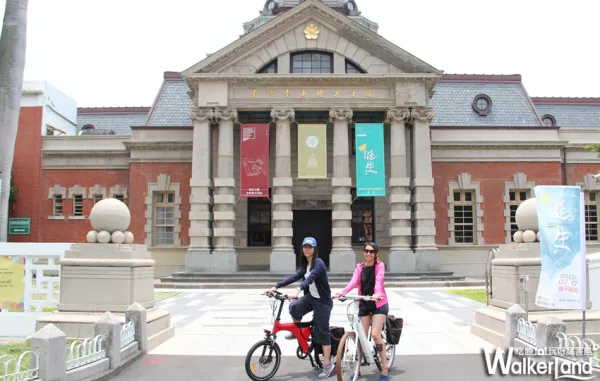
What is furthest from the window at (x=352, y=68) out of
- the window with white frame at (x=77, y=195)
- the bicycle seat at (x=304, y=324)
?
the bicycle seat at (x=304, y=324)

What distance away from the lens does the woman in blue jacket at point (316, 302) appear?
331 inches

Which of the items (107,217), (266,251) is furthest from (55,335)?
(266,251)

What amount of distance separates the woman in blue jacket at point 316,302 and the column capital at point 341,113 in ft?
68.5

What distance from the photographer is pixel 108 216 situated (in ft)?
36.0

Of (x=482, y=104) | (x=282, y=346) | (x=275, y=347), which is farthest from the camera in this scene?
(x=482, y=104)

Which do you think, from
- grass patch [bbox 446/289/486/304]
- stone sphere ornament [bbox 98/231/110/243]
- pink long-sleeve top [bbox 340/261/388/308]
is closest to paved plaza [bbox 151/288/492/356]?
grass patch [bbox 446/289/486/304]

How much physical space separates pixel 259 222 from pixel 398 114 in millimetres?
10094

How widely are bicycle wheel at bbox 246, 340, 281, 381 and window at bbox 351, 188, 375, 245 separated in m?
24.2

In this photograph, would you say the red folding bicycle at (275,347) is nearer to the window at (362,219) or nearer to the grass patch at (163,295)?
the grass patch at (163,295)

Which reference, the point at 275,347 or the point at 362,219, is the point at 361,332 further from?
the point at 362,219

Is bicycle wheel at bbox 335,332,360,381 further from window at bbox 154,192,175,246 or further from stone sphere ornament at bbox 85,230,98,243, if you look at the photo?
window at bbox 154,192,175,246

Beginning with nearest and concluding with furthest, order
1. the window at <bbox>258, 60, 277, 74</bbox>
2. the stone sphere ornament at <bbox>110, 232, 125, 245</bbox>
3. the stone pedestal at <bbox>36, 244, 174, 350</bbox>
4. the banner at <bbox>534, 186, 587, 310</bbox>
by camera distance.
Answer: the banner at <bbox>534, 186, 587, 310</bbox>
the stone pedestal at <bbox>36, 244, 174, 350</bbox>
the stone sphere ornament at <bbox>110, 232, 125, 245</bbox>
the window at <bbox>258, 60, 277, 74</bbox>

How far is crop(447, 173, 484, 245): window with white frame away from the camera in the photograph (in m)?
32.1

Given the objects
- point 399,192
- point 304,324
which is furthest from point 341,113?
point 304,324
